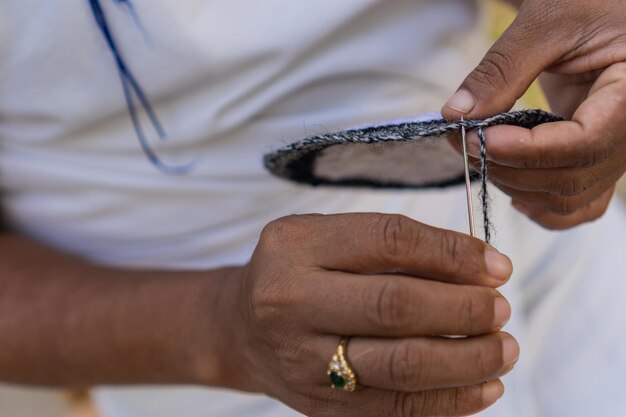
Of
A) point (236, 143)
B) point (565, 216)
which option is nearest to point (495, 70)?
point (565, 216)

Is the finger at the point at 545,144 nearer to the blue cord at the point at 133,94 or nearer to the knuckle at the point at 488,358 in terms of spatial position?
the knuckle at the point at 488,358

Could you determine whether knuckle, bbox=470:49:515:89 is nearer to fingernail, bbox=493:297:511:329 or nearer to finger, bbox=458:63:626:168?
finger, bbox=458:63:626:168

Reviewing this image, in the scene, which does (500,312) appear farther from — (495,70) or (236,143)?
(236,143)

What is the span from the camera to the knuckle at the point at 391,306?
1.58ft

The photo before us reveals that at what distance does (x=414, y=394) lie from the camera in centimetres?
52

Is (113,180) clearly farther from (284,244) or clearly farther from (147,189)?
(284,244)

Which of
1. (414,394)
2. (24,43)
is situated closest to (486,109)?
(414,394)

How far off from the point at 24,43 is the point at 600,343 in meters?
0.80

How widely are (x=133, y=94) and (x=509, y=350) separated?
47cm

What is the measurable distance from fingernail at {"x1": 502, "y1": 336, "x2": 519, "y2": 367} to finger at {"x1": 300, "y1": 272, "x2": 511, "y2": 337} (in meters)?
0.02

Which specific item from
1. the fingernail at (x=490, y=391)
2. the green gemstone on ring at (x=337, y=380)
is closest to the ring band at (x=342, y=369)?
the green gemstone on ring at (x=337, y=380)

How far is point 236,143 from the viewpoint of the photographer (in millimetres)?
790

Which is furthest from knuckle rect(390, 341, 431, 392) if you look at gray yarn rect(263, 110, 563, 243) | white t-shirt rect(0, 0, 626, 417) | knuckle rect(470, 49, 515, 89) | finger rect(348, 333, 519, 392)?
white t-shirt rect(0, 0, 626, 417)

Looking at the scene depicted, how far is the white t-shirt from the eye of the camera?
2.28 feet
